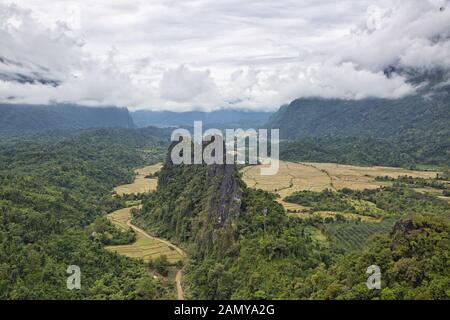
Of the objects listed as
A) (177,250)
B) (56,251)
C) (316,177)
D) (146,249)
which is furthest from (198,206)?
(316,177)

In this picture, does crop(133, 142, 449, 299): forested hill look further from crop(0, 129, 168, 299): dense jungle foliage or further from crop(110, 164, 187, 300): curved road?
crop(0, 129, 168, 299): dense jungle foliage

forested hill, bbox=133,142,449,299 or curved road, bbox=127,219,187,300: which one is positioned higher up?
forested hill, bbox=133,142,449,299

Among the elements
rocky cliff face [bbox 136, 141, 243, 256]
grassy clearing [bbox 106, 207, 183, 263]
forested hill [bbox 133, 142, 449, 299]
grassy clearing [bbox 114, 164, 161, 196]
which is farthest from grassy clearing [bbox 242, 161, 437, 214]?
grassy clearing [bbox 106, 207, 183, 263]

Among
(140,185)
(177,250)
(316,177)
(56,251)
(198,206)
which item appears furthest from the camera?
(316,177)

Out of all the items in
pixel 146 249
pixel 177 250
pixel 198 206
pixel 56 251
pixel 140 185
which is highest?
pixel 198 206

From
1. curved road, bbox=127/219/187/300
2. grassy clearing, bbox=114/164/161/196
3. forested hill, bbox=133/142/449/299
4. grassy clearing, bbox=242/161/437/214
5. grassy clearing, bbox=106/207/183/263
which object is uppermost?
forested hill, bbox=133/142/449/299

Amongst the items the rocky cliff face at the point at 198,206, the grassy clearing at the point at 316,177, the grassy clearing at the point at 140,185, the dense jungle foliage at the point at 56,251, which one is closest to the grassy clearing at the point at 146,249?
the dense jungle foliage at the point at 56,251

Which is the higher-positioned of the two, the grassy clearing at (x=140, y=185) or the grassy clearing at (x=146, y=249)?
the grassy clearing at (x=140, y=185)

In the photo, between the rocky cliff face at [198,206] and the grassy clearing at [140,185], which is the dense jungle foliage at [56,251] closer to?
the rocky cliff face at [198,206]

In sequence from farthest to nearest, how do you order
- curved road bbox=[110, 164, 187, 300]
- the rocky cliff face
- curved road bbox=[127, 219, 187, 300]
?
the rocky cliff face < curved road bbox=[110, 164, 187, 300] < curved road bbox=[127, 219, 187, 300]

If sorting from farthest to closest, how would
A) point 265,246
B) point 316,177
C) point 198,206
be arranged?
point 316,177 → point 198,206 → point 265,246

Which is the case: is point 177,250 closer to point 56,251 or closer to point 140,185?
point 56,251
